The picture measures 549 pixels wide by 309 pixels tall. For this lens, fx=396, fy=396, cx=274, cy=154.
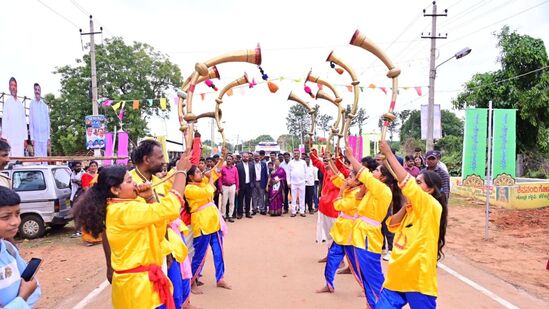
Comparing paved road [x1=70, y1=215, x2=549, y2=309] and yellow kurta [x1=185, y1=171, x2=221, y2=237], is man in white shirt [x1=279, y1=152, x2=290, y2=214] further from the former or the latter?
yellow kurta [x1=185, y1=171, x2=221, y2=237]

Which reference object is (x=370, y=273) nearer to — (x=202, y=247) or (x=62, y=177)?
(x=202, y=247)

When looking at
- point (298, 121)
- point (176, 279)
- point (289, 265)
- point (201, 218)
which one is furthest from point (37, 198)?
point (298, 121)

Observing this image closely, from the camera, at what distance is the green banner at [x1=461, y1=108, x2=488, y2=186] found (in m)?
8.56

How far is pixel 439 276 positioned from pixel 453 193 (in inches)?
488

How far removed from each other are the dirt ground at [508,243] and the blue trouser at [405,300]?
10.1ft

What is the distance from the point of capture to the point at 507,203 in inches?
509

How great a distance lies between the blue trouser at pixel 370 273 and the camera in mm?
4078

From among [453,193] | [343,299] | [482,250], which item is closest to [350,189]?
[343,299]

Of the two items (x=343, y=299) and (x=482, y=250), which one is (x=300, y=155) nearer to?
(x=482, y=250)

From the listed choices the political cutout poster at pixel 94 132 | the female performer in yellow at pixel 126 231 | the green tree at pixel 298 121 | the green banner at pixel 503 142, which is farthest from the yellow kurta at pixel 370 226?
the green tree at pixel 298 121

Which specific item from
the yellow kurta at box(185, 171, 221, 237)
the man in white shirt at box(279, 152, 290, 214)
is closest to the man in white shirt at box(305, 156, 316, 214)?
the man in white shirt at box(279, 152, 290, 214)

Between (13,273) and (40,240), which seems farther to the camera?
(40,240)

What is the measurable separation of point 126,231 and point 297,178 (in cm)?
928

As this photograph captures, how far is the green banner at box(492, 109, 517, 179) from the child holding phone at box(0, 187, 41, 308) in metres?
8.92
